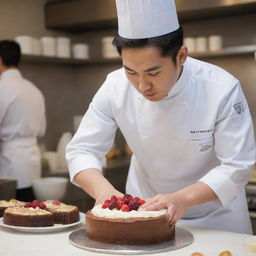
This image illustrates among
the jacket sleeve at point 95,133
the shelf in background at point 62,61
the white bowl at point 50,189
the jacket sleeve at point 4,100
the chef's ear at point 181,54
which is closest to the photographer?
the chef's ear at point 181,54

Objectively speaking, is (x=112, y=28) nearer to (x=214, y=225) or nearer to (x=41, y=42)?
(x=41, y=42)

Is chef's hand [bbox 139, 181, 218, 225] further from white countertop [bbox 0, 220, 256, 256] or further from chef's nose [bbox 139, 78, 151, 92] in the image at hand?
chef's nose [bbox 139, 78, 151, 92]

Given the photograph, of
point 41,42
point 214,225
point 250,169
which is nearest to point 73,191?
point 41,42

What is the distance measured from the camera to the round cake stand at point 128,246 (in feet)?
4.76

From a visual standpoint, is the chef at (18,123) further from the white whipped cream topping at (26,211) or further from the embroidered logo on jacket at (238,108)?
the embroidered logo on jacket at (238,108)

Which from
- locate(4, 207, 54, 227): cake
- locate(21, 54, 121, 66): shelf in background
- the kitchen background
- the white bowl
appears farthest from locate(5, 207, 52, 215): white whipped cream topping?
locate(21, 54, 121, 66): shelf in background

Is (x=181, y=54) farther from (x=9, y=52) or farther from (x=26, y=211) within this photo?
(x=9, y=52)

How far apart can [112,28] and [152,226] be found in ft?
11.5

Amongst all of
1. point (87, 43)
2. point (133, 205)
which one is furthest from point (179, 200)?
point (87, 43)

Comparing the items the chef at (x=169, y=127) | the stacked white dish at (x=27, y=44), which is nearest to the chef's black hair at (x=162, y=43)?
the chef at (x=169, y=127)

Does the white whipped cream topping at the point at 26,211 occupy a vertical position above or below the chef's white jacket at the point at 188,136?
below

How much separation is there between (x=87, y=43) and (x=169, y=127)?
3.26 m

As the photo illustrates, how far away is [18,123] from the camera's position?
3775mm

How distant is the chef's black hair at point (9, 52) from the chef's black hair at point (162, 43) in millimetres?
2194
